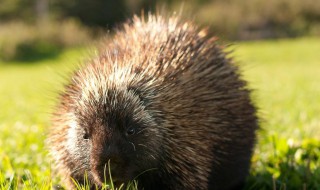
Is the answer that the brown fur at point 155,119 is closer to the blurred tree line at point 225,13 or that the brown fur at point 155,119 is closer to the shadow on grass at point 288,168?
the shadow on grass at point 288,168

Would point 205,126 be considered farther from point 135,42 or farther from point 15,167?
point 15,167

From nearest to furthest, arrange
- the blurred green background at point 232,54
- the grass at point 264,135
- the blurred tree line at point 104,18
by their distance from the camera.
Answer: the grass at point 264,135 < the blurred green background at point 232,54 < the blurred tree line at point 104,18

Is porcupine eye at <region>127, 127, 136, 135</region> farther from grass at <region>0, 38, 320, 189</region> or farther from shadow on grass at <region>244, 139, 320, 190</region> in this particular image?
shadow on grass at <region>244, 139, 320, 190</region>

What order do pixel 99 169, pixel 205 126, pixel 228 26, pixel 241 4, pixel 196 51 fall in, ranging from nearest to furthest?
1. pixel 99 169
2. pixel 205 126
3. pixel 196 51
4. pixel 228 26
5. pixel 241 4

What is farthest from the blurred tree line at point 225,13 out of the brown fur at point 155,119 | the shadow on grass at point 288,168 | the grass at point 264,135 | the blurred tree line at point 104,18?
the brown fur at point 155,119

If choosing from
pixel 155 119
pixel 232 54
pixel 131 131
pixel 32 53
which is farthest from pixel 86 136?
pixel 32 53

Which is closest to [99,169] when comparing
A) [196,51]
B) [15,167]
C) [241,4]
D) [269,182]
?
[196,51]
